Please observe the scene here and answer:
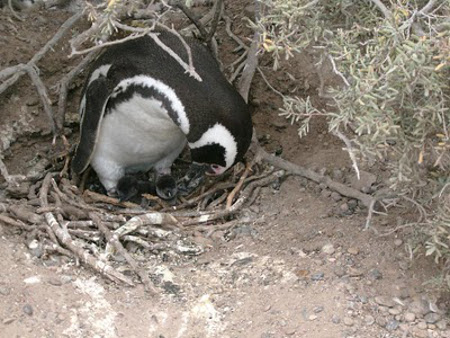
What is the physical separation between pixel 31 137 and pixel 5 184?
0.48m

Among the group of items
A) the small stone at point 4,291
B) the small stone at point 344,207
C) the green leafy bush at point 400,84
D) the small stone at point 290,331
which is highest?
the green leafy bush at point 400,84

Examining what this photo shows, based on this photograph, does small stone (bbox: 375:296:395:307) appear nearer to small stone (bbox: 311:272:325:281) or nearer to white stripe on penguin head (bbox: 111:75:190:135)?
small stone (bbox: 311:272:325:281)

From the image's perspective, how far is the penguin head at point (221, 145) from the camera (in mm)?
2963

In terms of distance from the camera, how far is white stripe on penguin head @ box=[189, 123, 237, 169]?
2951 mm

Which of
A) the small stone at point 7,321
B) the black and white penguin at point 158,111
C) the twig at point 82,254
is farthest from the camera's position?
the black and white penguin at point 158,111

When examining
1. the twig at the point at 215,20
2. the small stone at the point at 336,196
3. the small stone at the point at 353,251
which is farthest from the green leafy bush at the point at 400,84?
the twig at the point at 215,20

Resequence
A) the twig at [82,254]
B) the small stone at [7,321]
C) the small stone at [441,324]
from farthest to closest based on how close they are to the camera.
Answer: the twig at [82,254], the small stone at [441,324], the small stone at [7,321]

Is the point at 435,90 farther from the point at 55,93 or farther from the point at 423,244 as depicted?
the point at 55,93

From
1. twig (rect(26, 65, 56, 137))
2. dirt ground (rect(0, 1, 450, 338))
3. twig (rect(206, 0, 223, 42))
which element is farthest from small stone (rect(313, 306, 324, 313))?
twig (rect(26, 65, 56, 137))

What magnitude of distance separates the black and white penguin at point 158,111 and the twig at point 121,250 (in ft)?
1.52

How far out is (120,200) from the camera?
11.5ft

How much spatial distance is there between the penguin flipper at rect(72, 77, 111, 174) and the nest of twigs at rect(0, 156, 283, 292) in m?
0.12

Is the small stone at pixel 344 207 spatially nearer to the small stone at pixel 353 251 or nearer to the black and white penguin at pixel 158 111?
the small stone at pixel 353 251

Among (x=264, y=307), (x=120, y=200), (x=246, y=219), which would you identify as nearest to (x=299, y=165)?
(x=246, y=219)
